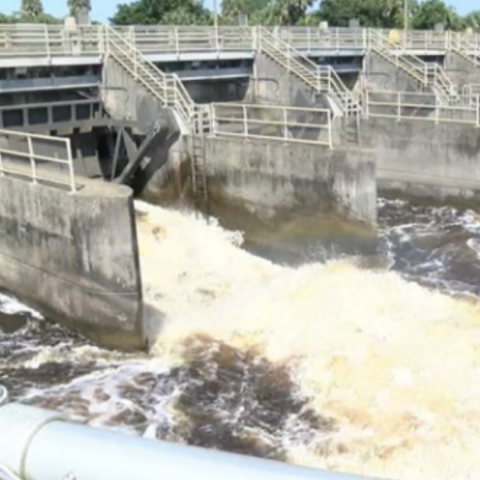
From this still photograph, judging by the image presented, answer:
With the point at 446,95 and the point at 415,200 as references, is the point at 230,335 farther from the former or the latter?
the point at 446,95

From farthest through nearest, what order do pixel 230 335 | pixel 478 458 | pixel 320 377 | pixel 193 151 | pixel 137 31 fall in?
pixel 137 31 < pixel 193 151 < pixel 230 335 < pixel 320 377 < pixel 478 458

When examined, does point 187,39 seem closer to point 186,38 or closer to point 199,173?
point 186,38

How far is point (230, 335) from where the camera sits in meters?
10.3

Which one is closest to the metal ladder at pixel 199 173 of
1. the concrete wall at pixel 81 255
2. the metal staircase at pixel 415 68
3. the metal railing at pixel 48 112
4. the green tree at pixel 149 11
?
the metal railing at pixel 48 112

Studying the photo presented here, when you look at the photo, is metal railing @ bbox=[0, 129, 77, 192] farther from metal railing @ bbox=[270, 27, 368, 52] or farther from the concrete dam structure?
metal railing @ bbox=[270, 27, 368, 52]

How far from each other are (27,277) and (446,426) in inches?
258

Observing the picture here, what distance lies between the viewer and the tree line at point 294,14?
5991 centimetres

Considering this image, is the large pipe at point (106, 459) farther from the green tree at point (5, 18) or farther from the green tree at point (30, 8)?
the green tree at point (30, 8)

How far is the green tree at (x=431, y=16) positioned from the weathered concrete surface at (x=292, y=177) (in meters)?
57.1

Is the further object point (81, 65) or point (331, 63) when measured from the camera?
point (331, 63)

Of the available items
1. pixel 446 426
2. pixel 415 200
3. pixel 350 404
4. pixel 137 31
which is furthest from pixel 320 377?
pixel 137 31

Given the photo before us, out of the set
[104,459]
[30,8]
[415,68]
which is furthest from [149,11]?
[104,459]

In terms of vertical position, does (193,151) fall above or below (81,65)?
below

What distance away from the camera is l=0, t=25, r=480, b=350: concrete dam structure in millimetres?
9703
